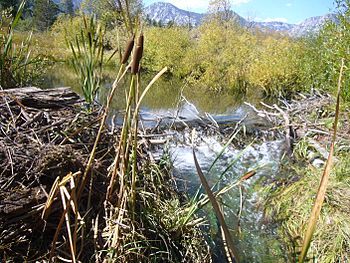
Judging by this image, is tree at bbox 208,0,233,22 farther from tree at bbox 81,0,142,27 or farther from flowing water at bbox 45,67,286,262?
tree at bbox 81,0,142,27

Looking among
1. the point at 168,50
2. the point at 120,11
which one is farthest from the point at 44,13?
the point at 120,11

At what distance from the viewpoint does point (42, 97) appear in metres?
2.29

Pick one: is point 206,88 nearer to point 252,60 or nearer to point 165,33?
point 252,60

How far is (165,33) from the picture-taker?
1977cm

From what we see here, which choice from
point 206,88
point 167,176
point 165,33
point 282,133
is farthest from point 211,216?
point 165,33

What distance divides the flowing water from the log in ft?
1.67

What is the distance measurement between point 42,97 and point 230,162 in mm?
3982

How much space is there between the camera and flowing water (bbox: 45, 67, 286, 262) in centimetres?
334

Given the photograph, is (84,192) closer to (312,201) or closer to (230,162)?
(312,201)

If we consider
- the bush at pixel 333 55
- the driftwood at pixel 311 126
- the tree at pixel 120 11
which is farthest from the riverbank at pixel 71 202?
the bush at pixel 333 55

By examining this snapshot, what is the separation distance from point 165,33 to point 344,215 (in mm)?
18142

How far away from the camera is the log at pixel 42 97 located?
2.20 meters

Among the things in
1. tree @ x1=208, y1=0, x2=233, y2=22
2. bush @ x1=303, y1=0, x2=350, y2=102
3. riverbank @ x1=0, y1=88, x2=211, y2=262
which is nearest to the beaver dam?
riverbank @ x1=0, y1=88, x2=211, y2=262

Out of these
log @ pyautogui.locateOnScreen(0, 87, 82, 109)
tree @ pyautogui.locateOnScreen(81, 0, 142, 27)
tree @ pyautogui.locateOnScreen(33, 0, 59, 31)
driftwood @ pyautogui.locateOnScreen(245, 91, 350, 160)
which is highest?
tree @ pyautogui.locateOnScreen(33, 0, 59, 31)
